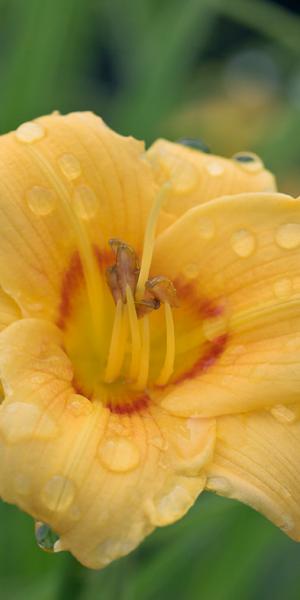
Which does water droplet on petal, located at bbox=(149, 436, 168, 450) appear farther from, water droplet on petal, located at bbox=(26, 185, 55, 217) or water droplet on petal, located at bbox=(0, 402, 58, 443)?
water droplet on petal, located at bbox=(26, 185, 55, 217)

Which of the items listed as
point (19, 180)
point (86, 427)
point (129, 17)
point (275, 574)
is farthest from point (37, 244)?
point (129, 17)

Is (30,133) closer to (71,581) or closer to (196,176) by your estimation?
(196,176)

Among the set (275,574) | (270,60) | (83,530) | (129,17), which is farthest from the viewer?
(270,60)

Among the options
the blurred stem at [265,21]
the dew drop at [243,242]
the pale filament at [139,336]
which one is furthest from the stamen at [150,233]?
the blurred stem at [265,21]

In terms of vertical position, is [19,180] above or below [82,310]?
above

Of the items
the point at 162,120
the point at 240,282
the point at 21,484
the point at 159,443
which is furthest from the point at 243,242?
the point at 162,120

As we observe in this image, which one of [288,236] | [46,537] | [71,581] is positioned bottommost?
[71,581]

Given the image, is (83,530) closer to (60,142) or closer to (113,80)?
(60,142)
